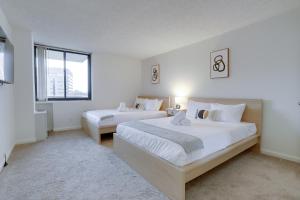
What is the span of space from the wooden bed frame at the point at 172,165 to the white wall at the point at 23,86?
6.86ft

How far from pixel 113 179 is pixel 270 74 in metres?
2.98

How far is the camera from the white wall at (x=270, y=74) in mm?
2504

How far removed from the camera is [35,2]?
222 centimetres

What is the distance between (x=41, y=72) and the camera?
4.09 m

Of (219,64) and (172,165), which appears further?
(219,64)

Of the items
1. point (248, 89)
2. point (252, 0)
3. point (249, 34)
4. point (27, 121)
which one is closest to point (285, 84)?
point (248, 89)

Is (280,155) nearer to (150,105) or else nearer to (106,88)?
(150,105)

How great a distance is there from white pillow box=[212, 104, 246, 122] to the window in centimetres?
382

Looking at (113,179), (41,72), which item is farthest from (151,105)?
(41,72)

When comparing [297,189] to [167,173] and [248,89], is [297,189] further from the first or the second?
[248,89]

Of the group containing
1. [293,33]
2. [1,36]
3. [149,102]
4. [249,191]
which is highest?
[293,33]

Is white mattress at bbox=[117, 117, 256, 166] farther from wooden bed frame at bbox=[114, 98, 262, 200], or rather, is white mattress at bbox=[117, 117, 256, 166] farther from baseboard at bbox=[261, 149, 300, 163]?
baseboard at bbox=[261, 149, 300, 163]

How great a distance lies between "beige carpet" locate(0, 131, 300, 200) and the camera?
5.64 feet

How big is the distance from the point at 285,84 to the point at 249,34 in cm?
109
